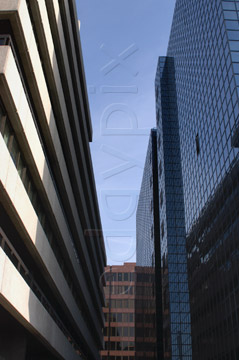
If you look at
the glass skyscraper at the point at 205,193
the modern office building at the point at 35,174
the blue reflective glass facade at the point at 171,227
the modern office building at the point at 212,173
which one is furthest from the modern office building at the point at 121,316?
the modern office building at the point at 35,174

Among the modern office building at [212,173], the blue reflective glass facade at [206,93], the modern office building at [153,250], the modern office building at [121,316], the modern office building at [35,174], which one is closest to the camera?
the modern office building at [35,174]

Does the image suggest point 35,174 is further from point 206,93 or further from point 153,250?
point 153,250

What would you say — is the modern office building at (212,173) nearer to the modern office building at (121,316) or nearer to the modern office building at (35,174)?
the modern office building at (35,174)

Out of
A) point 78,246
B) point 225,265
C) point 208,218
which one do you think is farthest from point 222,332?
point 78,246

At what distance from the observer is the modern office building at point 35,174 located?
19.5 metres

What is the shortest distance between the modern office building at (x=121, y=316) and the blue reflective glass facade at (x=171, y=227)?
32.4 m

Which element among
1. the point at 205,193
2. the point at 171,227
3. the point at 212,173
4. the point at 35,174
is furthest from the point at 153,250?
the point at 35,174

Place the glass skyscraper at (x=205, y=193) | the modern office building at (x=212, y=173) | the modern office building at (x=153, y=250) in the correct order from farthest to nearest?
the modern office building at (x=153, y=250) < the glass skyscraper at (x=205, y=193) < the modern office building at (x=212, y=173)

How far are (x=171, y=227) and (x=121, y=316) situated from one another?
48.3 meters

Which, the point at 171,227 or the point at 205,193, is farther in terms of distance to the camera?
the point at 171,227

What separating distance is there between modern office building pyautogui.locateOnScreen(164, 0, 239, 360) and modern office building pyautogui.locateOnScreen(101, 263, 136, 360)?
5331 centimetres

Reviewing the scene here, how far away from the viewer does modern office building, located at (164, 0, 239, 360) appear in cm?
4006

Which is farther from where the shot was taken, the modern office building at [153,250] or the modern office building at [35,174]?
the modern office building at [153,250]

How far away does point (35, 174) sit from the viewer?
25078 mm
